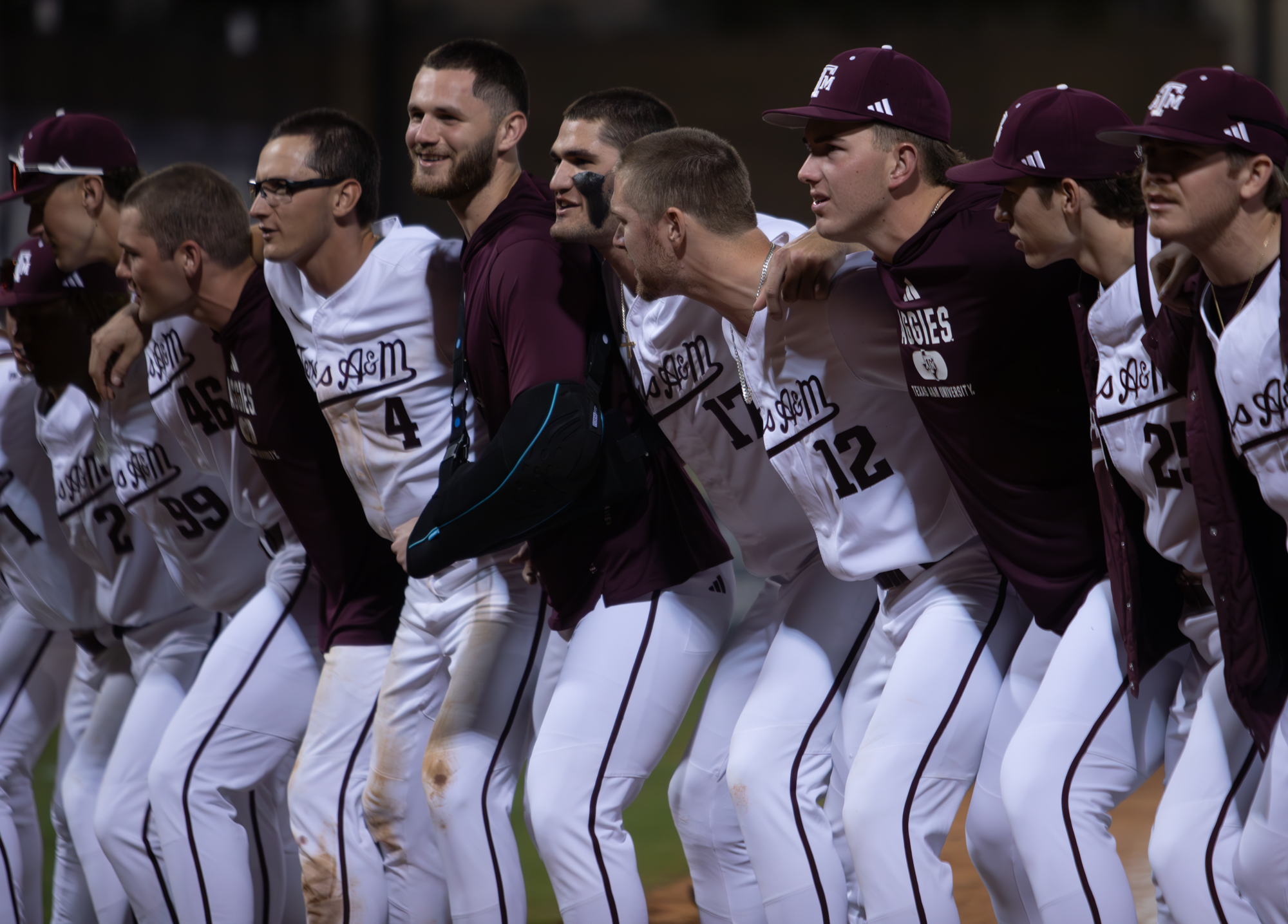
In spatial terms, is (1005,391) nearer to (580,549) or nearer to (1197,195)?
(1197,195)

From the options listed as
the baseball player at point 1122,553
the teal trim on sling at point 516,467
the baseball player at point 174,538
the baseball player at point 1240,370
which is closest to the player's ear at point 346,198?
the baseball player at point 174,538

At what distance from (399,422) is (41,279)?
1706 millimetres

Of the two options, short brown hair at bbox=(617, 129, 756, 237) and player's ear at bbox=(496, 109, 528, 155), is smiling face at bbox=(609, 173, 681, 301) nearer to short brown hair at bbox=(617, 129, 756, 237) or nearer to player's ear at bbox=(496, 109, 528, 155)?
short brown hair at bbox=(617, 129, 756, 237)

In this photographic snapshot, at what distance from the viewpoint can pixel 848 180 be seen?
3283 millimetres

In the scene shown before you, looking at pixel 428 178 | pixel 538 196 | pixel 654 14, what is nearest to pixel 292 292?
pixel 428 178

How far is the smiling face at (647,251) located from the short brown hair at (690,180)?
1.0 inches

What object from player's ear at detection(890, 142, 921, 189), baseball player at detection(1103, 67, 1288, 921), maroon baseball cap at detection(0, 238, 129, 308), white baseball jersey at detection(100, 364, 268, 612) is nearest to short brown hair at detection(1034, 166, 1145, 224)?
baseball player at detection(1103, 67, 1288, 921)

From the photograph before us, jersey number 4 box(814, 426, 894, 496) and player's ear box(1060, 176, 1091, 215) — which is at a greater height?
player's ear box(1060, 176, 1091, 215)

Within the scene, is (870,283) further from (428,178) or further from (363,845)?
(363,845)

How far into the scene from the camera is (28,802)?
4.96 metres

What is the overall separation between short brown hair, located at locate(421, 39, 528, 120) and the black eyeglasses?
441 mm

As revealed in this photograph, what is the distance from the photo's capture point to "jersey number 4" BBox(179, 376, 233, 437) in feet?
14.6

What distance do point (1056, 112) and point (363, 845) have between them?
8.67ft

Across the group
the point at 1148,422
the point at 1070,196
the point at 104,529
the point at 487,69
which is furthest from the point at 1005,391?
the point at 104,529
